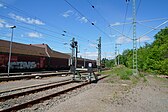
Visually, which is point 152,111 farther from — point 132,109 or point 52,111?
point 52,111

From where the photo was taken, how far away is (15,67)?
3881 cm

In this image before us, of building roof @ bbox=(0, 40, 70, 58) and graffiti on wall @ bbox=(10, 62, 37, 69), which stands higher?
building roof @ bbox=(0, 40, 70, 58)

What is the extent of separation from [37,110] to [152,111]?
458cm

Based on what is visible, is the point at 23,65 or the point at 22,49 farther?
the point at 22,49

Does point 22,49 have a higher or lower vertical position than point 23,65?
higher

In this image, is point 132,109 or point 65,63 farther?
point 65,63

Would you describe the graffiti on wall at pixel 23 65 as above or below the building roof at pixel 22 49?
below

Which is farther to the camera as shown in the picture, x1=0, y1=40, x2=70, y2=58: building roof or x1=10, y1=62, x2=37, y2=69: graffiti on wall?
x1=0, y1=40, x2=70, y2=58: building roof

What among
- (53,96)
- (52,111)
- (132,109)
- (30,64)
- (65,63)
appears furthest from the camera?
(65,63)

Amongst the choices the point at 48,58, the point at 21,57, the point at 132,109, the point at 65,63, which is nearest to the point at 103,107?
the point at 132,109

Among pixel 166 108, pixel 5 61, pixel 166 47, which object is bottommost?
pixel 166 108

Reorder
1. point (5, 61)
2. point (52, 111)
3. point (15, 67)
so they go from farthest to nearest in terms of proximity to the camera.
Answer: point (15, 67) < point (5, 61) < point (52, 111)

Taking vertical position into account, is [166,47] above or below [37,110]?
above

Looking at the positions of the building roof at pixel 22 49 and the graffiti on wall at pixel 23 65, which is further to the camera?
the building roof at pixel 22 49
